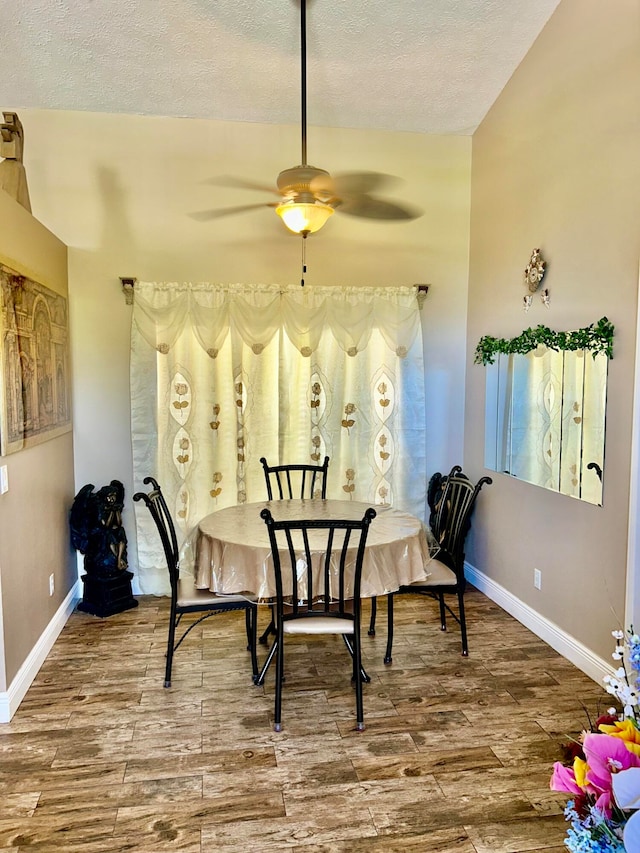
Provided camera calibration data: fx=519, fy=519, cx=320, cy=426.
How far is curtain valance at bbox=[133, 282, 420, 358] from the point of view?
3.63m

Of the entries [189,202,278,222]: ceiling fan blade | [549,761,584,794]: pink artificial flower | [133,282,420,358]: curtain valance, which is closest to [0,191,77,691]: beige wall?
[133,282,420,358]: curtain valance

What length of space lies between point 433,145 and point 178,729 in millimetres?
4158

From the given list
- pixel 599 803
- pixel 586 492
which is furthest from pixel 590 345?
pixel 599 803

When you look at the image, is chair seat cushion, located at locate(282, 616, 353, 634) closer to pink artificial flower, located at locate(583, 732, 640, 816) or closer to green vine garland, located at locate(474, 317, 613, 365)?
pink artificial flower, located at locate(583, 732, 640, 816)

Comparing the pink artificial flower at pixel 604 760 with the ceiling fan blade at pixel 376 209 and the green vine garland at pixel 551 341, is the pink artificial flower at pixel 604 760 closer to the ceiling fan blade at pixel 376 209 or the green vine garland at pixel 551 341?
the green vine garland at pixel 551 341

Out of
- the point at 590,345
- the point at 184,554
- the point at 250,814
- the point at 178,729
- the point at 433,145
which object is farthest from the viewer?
the point at 433,145

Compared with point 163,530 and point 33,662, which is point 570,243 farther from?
point 33,662

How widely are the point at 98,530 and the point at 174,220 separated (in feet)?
7.30

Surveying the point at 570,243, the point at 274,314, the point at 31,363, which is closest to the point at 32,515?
the point at 31,363

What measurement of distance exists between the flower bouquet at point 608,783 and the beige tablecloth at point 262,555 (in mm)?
1604

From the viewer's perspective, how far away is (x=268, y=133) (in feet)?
12.3

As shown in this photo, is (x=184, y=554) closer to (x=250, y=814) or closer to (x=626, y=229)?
(x=250, y=814)

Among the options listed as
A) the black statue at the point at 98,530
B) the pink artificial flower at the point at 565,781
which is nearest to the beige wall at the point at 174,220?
the black statue at the point at 98,530

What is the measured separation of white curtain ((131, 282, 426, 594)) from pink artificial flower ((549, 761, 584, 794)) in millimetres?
3151
